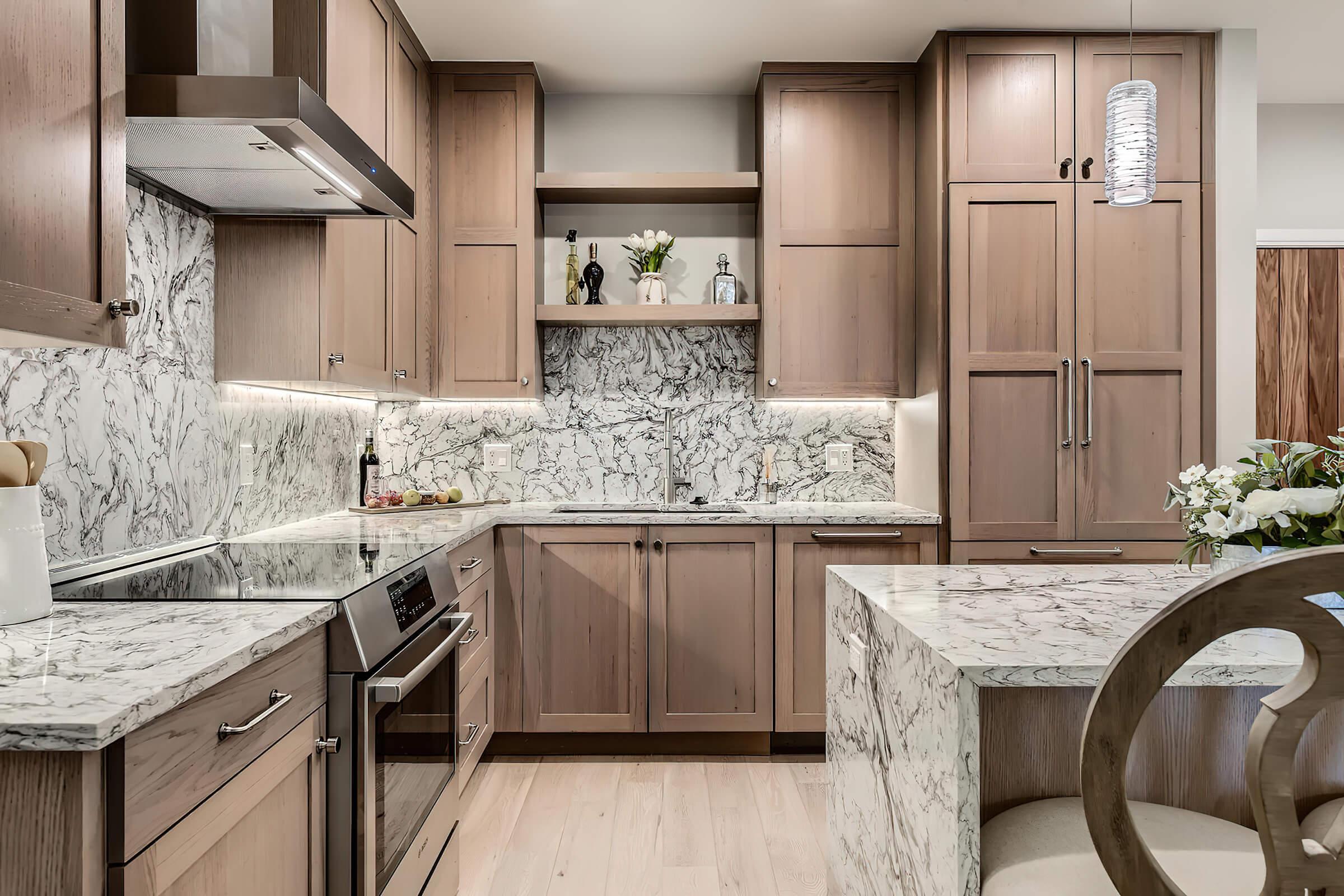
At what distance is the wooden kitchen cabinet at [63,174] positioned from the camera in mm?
1036

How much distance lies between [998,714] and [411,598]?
1186 mm

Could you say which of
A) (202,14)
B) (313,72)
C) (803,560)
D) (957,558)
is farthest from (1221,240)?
(202,14)

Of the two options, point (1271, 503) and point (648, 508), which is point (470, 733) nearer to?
point (648, 508)

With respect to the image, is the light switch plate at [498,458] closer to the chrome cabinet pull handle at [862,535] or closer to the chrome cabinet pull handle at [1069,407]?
the chrome cabinet pull handle at [862,535]

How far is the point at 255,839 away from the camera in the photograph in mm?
1103

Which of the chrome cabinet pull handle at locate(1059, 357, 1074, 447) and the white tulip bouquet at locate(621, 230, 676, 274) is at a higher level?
the white tulip bouquet at locate(621, 230, 676, 274)

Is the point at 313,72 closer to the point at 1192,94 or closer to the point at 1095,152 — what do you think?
the point at 1095,152

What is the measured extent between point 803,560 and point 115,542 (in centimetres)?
211

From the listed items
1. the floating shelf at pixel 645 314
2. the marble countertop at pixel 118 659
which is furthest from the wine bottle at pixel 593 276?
the marble countertop at pixel 118 659

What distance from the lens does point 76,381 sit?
1.68m

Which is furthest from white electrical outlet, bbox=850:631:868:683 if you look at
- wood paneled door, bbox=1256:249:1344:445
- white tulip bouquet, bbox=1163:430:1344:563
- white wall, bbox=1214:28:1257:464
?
wood paneled door, bbox=1256:249:1344:445

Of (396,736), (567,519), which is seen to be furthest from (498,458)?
(396,736)

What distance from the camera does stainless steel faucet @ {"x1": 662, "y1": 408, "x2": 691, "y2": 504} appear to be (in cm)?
343

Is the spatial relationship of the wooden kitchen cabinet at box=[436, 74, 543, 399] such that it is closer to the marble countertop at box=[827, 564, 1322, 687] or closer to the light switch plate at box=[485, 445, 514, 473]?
the light switch plate at box=[485, 445, 514, 473]
